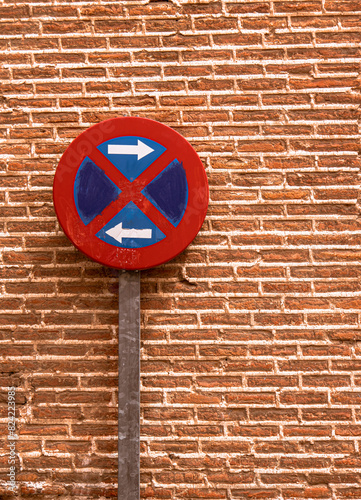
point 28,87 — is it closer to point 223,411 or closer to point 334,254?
point 334,254

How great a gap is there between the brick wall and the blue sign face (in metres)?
0.24

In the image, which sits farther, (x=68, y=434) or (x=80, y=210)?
(x=68, y=434)

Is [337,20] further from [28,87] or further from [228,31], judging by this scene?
[28,87]

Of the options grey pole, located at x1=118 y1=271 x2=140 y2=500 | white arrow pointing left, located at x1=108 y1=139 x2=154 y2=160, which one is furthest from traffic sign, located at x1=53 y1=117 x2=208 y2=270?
grey pole, located at x1=118 y1=271 x2=140 y2=500

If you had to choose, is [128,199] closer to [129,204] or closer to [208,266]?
[129,204]

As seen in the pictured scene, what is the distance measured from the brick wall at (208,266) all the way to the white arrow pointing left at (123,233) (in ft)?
0.80

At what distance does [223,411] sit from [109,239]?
3.09ft

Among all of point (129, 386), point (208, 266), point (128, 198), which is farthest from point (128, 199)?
point (129, 386)

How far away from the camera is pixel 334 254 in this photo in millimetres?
1976

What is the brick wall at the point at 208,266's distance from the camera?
6.27 ft

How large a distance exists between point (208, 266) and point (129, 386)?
2.11 ft

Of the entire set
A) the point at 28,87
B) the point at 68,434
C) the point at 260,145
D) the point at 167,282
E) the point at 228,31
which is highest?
the point at 228,31

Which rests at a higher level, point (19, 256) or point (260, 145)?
point (260, 145)

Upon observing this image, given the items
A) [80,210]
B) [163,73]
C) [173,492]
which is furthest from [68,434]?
[163,73]
